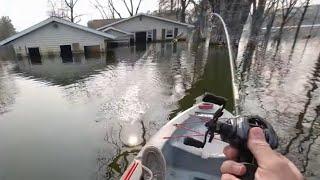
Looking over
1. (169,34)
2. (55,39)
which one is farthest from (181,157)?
(169,34)

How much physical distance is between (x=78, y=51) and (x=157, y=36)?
12132mm

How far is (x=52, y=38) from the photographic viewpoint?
23.4m

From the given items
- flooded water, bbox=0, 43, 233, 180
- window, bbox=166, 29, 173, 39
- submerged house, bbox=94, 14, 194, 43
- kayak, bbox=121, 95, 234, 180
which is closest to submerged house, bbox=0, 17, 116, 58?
submerged house, bbox=94, 14, 194, 43

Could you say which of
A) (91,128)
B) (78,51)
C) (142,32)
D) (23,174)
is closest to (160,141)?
(23,174)

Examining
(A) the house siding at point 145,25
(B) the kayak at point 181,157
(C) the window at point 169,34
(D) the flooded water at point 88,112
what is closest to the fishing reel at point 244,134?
(B) the kayak at point 181,157

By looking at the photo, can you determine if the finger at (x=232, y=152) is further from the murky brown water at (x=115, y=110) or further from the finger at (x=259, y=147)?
the murky brown water at (x=115, y=110)

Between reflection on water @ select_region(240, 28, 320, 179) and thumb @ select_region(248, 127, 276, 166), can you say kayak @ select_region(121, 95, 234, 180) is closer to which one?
reflection on water @ select_region(240, 28, 320, 179)

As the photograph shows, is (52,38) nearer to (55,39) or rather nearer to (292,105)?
(55,39)

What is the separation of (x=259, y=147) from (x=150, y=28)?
32653 mm

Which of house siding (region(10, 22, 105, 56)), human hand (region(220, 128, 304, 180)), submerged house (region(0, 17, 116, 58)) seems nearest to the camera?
human hand (region(220, 128, 304, 180))

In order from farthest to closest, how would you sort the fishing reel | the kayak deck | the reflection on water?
1. the reflection on water
2. the kayak deck
3. the fishing reel

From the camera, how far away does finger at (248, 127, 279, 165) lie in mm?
1024

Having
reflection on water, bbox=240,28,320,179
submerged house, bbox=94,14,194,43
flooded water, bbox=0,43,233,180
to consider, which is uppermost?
submerged house, bbox=94,14,194,43

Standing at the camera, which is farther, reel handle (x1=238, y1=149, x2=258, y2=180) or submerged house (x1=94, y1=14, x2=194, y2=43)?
submerged house (x1=94, y1=14, x2=194, y2=43)
